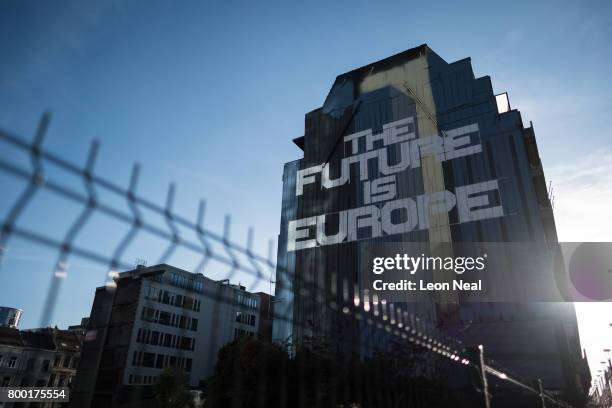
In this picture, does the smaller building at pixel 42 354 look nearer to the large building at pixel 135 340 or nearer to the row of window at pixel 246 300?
the large building at pixel 135 340

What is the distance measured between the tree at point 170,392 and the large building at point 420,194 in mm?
9304

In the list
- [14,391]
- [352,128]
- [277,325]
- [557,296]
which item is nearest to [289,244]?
[277,325]

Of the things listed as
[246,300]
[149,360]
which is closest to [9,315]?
[149,360]

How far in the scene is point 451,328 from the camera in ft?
82.7

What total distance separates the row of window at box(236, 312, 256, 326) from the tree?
1576 centimetres

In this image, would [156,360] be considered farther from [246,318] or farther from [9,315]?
[9,315]

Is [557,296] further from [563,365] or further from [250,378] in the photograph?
[250,378]

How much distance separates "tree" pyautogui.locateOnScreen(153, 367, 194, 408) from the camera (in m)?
33.1

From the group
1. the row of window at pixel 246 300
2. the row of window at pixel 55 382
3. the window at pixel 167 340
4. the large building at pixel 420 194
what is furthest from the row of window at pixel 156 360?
the large building at pixel 420 194

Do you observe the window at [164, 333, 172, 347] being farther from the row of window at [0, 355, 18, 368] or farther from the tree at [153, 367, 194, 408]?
the row of window at [0, 355, 18, 368]

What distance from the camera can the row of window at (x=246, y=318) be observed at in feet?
163

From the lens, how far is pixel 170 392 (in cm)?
3331

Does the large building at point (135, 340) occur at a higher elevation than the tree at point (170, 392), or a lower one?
higher

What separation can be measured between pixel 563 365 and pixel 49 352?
149ft
